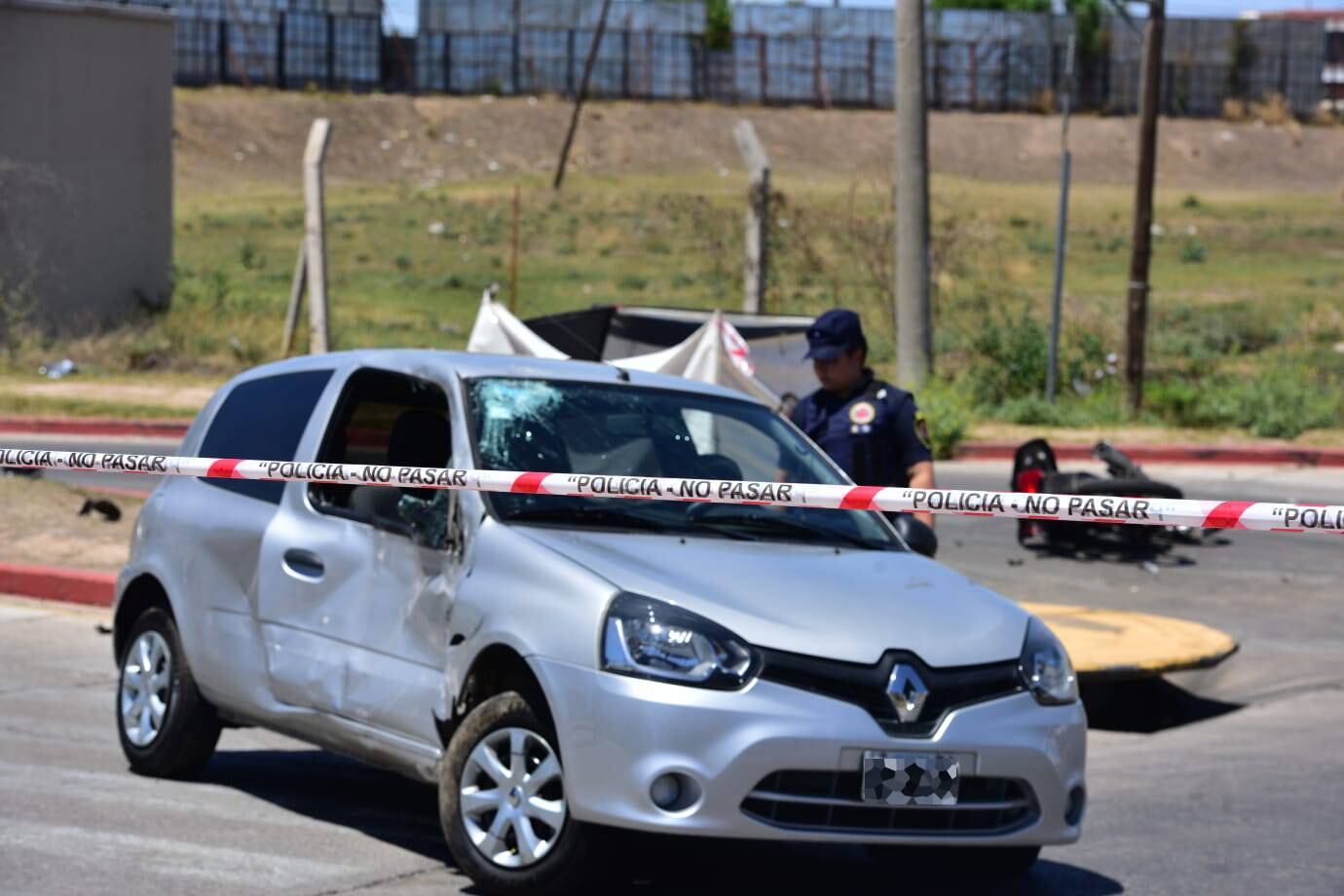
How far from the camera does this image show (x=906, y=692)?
17.0 ft

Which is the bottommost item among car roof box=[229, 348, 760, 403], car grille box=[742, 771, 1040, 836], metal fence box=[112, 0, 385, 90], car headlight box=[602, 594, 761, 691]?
car grille box=[742, 771, 1040, 836]

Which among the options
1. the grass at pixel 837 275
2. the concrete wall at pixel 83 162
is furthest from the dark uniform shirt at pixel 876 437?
the concrete wall at pixel 83 162

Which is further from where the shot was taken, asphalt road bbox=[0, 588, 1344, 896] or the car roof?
the car roof

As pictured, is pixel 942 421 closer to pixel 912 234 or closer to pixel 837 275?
pixel 912 234

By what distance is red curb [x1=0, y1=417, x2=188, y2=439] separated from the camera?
19781mm

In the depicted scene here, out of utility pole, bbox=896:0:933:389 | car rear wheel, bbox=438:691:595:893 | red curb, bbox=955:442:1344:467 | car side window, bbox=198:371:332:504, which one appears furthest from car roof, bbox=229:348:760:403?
red curb, bbox=955:442:1344:467

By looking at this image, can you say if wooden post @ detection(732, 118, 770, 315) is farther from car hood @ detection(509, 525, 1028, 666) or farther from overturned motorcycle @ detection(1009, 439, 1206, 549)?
car hood @ detection(509, 525, 1028, 666)

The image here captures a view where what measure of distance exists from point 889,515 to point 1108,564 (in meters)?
5.87

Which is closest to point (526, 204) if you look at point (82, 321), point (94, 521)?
point (82, 321)

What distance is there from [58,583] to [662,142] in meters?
69.8

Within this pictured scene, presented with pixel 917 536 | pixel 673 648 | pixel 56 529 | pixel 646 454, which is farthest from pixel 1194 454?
pixel 673 648

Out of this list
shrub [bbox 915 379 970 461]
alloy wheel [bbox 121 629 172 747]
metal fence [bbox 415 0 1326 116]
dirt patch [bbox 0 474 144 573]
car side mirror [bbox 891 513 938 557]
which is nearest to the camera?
car side mirror [bbox 891 513 938 557]

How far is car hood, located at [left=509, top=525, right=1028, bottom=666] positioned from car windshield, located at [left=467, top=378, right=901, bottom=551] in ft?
0.54

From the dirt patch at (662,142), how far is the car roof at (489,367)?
A: 6559 centimetres
